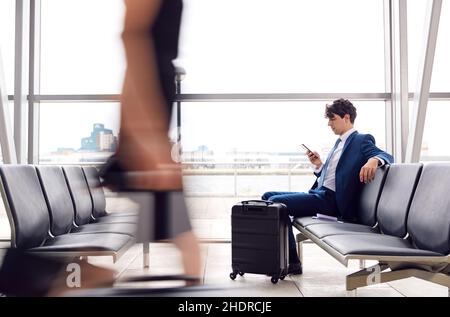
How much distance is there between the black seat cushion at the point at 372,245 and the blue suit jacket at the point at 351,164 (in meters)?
0.54

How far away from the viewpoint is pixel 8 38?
3672 mm

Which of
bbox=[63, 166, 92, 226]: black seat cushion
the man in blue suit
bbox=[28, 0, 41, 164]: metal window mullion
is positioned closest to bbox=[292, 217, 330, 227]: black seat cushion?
the man in blue suit

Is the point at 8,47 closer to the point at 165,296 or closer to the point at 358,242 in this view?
the point at 165,296

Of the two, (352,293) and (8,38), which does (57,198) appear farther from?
(8,38)

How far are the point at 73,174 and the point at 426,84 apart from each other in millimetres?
2689

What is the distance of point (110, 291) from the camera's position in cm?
165

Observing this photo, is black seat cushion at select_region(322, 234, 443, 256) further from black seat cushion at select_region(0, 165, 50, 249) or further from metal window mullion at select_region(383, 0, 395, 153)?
metal window mullion at select_region(383, 0, 395, 153)

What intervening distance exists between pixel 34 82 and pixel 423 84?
3302 millimetres

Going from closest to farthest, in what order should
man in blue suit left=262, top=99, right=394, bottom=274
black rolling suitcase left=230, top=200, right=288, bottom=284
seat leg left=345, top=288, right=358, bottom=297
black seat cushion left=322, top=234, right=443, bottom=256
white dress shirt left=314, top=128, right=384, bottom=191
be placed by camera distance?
black seat cushion left=322, top=234, right=443, bottom=256, seat leg left=345, top=288, right=358, bottom=297, black rolling suitcase left=230, top=200, right=288, bottom=284, man in blue suit left=262, top=99, right=394, bottom=274, white dress shirt left=314, top=128, right=384, bottom=191

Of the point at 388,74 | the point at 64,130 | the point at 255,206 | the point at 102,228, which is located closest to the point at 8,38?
the point at 64,130

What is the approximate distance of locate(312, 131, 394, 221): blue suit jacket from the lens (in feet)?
8.30

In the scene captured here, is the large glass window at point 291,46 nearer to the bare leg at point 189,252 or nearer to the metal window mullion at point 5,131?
the metal window mullion at point 5,131

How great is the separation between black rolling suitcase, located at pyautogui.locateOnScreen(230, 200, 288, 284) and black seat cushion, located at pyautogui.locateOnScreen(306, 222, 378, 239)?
0.18 m

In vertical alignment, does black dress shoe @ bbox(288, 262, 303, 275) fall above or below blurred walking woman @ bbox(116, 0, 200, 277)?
below
